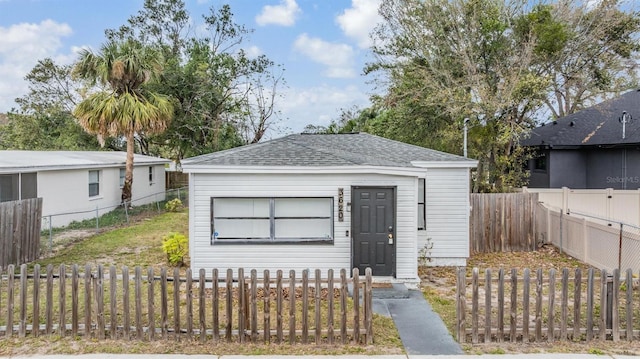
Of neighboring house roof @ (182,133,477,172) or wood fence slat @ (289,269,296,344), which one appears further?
neighboring house roof @ (182,133,477,172)

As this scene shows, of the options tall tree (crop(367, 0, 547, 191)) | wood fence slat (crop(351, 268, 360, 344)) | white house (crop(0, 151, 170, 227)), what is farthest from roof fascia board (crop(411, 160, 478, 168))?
white house (crop(0, 151, 170, 227))

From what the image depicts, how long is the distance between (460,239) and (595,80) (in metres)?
16.2

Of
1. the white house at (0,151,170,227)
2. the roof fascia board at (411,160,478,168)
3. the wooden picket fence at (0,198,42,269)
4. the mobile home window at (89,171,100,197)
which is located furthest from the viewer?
the mobile home window at (89,171,100,197)

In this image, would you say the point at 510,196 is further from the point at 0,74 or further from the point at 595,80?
the point at 0,74

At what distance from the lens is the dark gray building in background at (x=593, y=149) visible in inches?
724

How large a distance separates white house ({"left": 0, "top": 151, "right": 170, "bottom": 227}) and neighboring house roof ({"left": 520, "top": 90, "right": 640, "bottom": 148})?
68.6 feet

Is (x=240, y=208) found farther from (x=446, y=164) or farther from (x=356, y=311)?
(x=446, y=164)

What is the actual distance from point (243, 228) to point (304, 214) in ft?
Answer: 4.65

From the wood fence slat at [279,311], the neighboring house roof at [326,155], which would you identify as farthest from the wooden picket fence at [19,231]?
the wood fence slat at [279,311]

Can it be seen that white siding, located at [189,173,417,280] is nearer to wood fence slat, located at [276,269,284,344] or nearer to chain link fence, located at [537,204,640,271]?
wood fence slat, located at [276,269,284,344]

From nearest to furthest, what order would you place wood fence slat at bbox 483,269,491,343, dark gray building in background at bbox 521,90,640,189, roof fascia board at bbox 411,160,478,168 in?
wood fence slat at bbox 483,269,491,343, roof fascia board at bbox 411,160,478,168, dark gray building in background at bbox 521,90,640,189

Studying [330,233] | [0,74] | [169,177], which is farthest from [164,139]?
[330,233]

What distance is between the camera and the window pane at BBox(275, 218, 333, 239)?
9602mm

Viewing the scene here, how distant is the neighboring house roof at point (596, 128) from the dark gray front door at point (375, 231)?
47.4 ft
